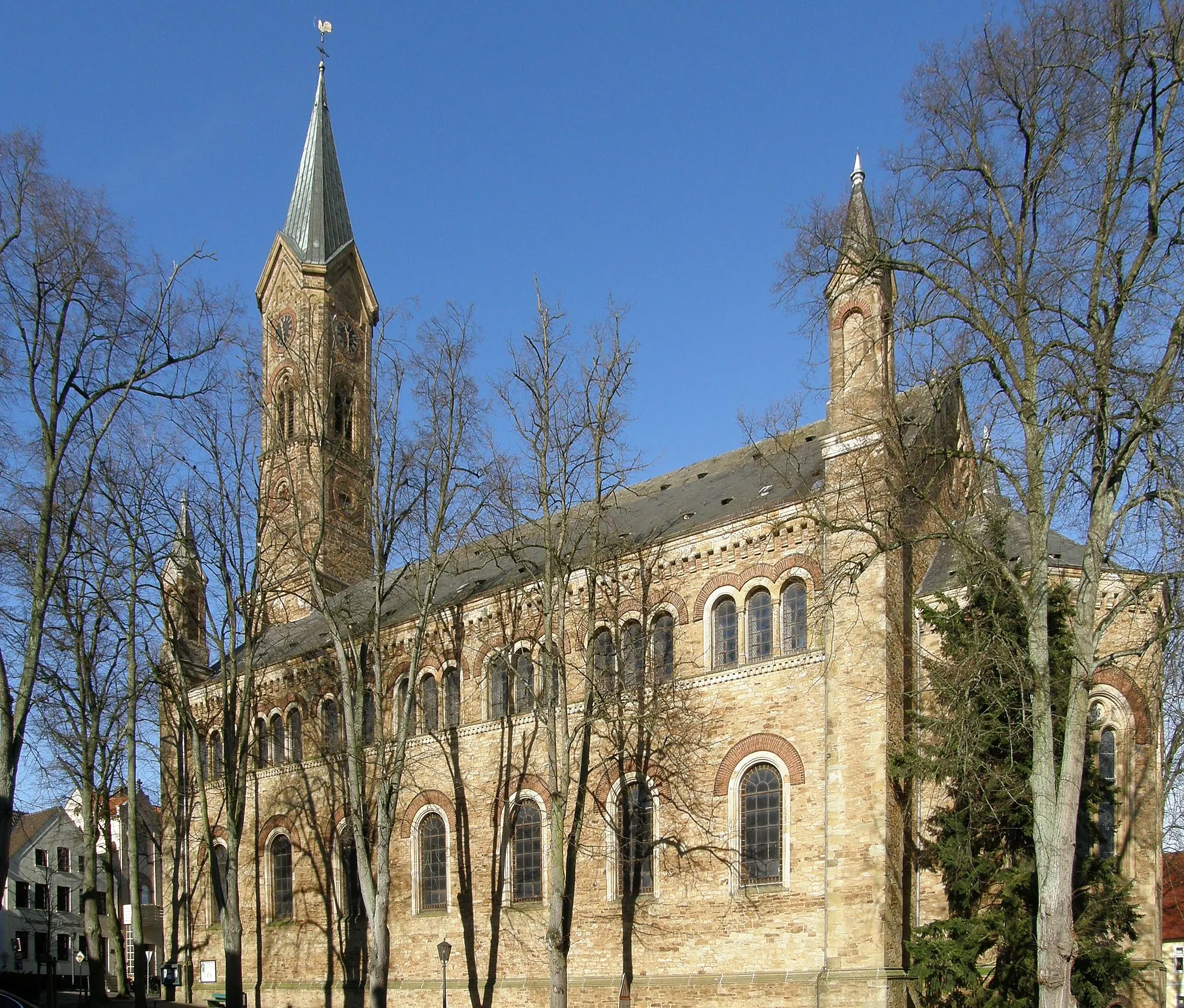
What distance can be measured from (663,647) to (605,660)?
153 centimetres

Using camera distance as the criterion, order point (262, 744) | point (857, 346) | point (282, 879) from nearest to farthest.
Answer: point (857, 346), point (282, 879), point (262, 744)

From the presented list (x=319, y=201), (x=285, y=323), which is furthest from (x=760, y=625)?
(x=319, y=201)

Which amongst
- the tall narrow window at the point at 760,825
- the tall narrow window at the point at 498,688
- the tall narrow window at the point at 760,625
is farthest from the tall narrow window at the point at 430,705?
the tall narrow window at the point at 760,825

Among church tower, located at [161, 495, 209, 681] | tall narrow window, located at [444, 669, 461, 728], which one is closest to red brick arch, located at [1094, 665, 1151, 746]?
tall narrow window, located at [444, 669, 461, 728]

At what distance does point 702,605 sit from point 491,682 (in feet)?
20.3

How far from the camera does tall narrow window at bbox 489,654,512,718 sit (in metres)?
27.5

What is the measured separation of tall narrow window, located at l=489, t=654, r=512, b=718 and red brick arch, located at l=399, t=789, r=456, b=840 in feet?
8.18

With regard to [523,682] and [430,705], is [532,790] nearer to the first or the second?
[523,682]

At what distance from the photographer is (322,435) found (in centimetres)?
2467

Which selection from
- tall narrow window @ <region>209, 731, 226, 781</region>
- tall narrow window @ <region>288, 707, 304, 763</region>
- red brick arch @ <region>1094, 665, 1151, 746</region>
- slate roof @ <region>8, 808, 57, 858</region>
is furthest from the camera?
slate roof @ <region>8, 808, 57, 858</region>

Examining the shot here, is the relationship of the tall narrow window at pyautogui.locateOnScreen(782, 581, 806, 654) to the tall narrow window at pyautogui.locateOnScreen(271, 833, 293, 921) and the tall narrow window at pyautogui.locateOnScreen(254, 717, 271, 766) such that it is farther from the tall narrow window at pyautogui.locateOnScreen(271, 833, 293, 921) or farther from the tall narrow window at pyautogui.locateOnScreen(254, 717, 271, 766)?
the tall narrow window at pyautogui.locateOnScreen(254, 717, 271, 766)

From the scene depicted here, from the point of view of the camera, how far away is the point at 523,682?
27250mm

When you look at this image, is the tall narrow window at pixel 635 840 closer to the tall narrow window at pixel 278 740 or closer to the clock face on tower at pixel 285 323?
the tall narrow window at pixel 278 740

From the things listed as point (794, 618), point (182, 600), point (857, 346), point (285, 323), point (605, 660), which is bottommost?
point (605, 660)
